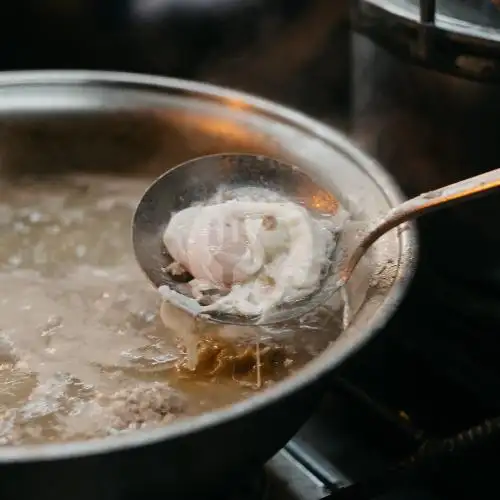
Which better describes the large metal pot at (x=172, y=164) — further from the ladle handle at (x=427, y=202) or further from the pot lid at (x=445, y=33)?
the pot lid at (x=445, y=33)

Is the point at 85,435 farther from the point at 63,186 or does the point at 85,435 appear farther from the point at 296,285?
the point at 63,186

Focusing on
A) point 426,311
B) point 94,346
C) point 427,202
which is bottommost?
point 426,311

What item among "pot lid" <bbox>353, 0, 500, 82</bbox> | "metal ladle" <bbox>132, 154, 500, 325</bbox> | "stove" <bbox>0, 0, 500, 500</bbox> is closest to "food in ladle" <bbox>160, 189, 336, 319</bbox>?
"metal ladle" <bbox>132, 154, 500, 325</bbox>

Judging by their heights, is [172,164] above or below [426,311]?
above

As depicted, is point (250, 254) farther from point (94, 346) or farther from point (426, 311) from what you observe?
point (426, 311)

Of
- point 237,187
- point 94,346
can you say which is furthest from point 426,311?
point 94,346

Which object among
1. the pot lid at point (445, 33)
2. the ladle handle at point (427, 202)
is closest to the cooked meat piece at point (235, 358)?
the ladle handle at point (427, 202)

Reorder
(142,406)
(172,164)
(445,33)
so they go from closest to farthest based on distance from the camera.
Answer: (142,406) < (445,33) < (172,164)

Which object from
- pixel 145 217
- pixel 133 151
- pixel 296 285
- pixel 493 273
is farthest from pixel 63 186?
pixel 493 273

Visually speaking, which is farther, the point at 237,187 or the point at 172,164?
the point at 172,164
